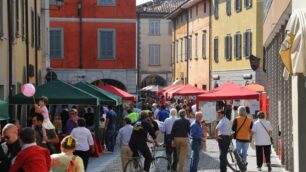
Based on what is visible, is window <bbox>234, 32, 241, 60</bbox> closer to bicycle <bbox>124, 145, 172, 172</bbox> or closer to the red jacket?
bicycle <bbox>124, 145, 172, 172</bbox>

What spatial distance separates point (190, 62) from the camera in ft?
198

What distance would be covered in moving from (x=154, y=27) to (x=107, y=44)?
38194 millimetres

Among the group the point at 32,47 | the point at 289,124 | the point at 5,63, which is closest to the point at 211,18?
the point at 32,47

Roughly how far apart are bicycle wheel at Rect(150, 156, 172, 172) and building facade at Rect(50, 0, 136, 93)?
94.2ft

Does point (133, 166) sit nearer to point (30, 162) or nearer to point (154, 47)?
point (30, 162)

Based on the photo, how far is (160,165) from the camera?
708 inches

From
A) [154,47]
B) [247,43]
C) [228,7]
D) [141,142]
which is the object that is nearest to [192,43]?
[228,7]

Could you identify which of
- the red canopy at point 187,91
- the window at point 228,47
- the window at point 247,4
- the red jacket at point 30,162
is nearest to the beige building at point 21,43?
the red canopy at point 187,91

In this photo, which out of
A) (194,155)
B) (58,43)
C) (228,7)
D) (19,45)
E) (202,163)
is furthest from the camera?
(58,43)

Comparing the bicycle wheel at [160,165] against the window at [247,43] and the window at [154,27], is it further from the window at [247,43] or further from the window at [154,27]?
the window at [154,27]

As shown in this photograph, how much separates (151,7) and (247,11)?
47243mm

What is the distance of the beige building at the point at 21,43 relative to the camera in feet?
70.5

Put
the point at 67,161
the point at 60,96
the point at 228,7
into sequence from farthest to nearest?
the point at 228,7, the point at 60,96, the point at 67,161

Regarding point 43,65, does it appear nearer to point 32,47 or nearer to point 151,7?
point 32,47
